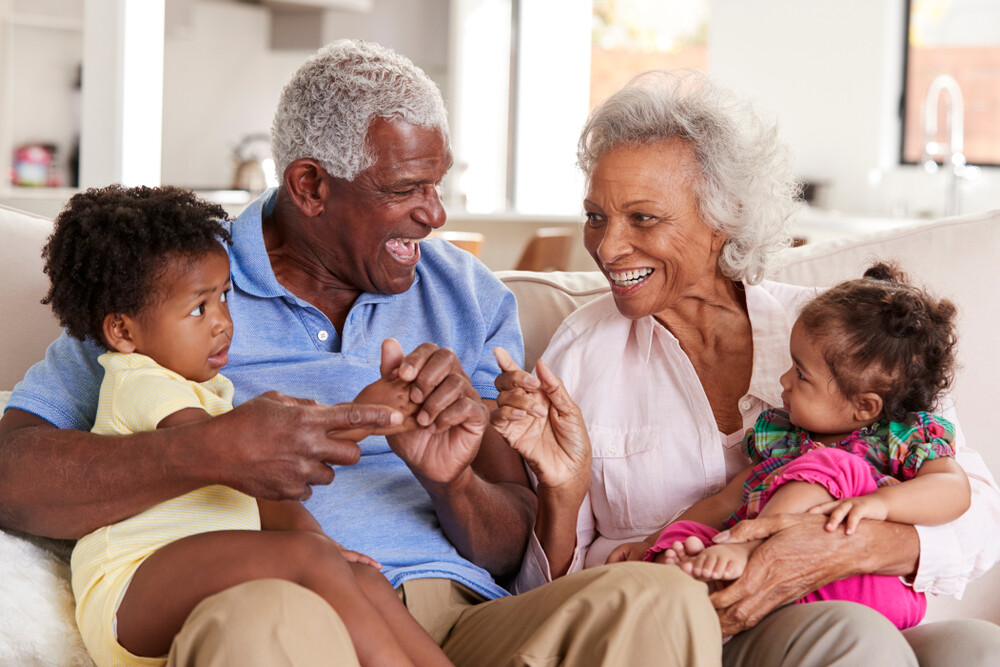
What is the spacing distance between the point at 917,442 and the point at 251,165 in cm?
521

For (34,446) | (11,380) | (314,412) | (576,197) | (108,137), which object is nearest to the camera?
(314,412)

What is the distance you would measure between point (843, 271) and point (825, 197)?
477 centimetres

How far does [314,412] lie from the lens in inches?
Result: 49.1

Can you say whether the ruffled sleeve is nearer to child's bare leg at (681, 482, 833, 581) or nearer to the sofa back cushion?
child's bare leg at (681, 482, 833, 581)

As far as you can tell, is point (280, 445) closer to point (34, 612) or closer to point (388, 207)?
point (34, 612)

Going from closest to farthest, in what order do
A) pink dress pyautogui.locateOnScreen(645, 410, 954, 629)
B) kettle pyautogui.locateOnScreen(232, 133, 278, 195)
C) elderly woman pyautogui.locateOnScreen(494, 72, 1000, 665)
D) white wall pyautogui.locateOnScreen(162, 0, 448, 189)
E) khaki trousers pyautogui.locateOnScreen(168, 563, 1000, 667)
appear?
khaki trousers pyautogui.locateOnScreen(168, 563, 1000, 667) < pink dress pyautogui.locateOnScreen(645, 410, 954, 629) < elderly woman pyautogui.locateOnScreen(494, 72, 1000, 665) < kettle pyautogui.locateOnScreen(232, 133, 278, 195) < white wall pyautogui.locateOnScreen(162, 0, 448, 189)

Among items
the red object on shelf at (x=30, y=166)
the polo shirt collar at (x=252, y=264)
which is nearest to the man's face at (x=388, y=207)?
the polo shirt collar at (x=252, y=264)

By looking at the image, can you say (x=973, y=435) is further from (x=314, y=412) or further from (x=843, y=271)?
(x=314, y=412)

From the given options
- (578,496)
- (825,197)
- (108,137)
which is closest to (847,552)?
(578,496)

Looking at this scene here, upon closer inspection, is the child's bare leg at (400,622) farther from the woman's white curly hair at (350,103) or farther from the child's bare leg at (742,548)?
the woman's white curly hair at (350,103)

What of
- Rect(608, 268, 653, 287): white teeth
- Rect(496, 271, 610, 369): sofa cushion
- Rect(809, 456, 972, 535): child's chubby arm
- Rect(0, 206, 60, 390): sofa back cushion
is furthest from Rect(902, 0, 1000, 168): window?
Rect(0, 206, 60, 390): sofa back cushion

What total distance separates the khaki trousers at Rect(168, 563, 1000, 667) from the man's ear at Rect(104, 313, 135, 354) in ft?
1.42

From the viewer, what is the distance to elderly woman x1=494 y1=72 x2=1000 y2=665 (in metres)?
1.62

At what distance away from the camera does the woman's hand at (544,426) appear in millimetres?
1549
